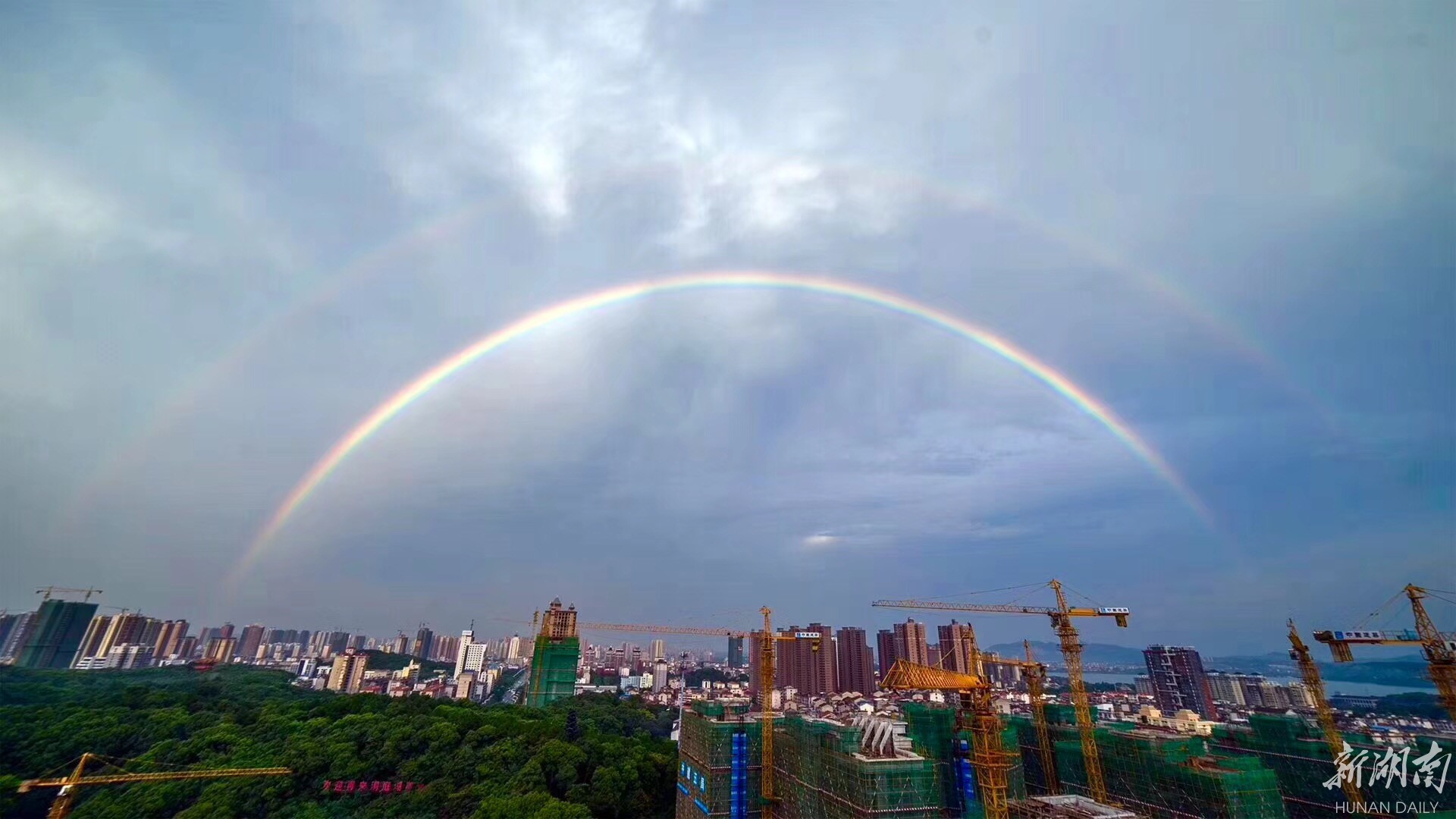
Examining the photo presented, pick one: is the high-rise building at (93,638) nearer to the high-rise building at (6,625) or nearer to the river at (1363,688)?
the high-rise building at (6,625)

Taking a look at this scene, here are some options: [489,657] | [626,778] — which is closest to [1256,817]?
[626,778]

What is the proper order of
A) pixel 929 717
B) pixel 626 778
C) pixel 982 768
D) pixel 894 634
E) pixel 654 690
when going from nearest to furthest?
pixel 982 768, pixel 626 778, pixel 929 717, pixel 894 634, pixel 654 690

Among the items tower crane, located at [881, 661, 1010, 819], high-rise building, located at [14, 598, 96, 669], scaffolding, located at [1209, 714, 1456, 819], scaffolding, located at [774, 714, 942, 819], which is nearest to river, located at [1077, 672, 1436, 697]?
scaffolding, located at [1209, 714, 1456, 819]

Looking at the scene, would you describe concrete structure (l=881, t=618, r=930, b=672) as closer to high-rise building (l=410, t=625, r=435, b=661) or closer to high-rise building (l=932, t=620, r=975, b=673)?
high-rise building (l=932, t=620, r=975, b=673)

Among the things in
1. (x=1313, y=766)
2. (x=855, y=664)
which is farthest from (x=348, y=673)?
(x=1313, y=766)

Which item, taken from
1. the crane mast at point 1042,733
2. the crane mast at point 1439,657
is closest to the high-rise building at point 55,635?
the crane mast at point 1042,733

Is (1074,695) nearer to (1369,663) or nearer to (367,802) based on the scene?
(367,802)

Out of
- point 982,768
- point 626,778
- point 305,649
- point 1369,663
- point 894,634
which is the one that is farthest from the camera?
point 305,649
